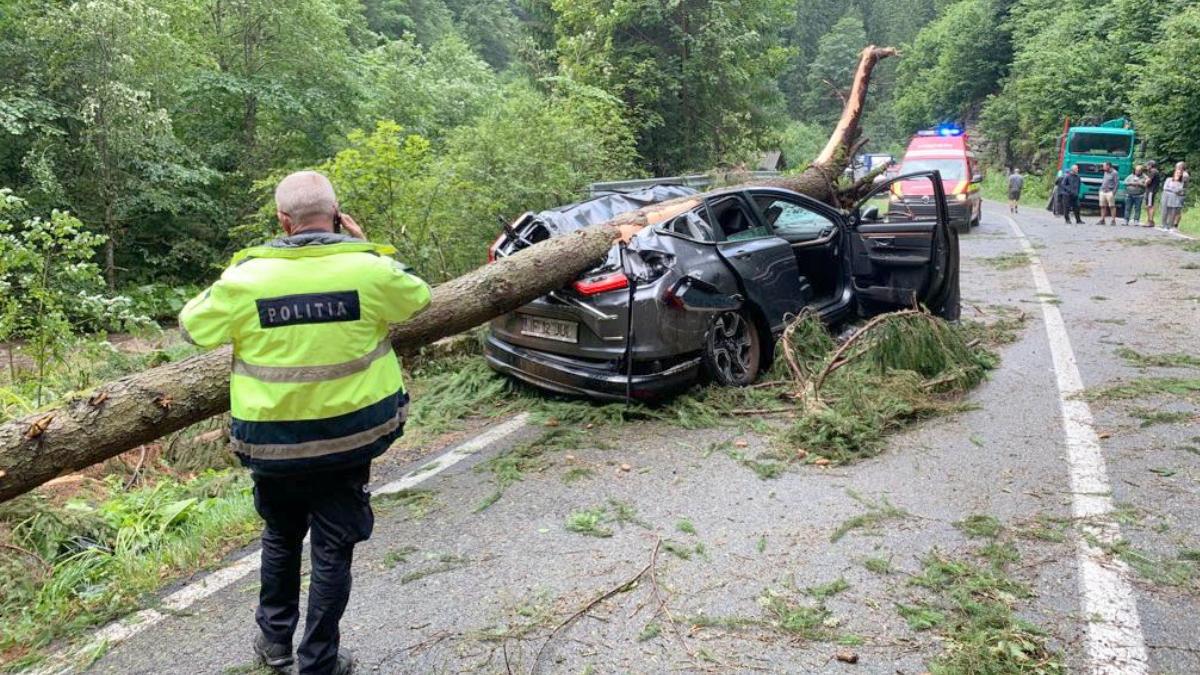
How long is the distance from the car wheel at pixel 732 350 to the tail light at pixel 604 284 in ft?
2.65

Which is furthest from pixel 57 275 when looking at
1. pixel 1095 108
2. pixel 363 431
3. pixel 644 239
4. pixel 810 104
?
pixel 810 104

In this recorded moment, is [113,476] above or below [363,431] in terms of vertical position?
below

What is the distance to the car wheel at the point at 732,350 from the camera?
19.0 ft

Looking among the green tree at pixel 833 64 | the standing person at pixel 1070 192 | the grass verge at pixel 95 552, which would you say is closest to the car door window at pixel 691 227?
the grass verge at pixel 95 552

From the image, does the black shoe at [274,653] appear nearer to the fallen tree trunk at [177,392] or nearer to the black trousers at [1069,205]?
the fallen tree trunk at [177,392]

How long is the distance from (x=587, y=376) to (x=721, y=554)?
214 cm

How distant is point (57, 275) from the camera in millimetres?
6250

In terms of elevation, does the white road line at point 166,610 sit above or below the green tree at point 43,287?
below

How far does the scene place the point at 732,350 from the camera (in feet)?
19.9

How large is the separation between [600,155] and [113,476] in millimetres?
8759

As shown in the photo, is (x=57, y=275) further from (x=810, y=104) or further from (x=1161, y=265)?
(x=810, y=104)

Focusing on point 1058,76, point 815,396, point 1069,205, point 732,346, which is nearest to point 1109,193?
point 1069,205

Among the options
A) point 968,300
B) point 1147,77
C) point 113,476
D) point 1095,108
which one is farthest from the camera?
point 1095,108

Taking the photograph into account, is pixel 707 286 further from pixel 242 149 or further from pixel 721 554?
pixel 242 149
